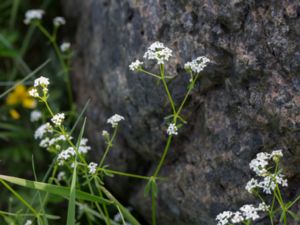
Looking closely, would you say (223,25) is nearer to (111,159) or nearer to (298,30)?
(298,30)

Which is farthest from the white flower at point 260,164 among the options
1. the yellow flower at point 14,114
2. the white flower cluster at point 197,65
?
the yellow flower at point 14,114

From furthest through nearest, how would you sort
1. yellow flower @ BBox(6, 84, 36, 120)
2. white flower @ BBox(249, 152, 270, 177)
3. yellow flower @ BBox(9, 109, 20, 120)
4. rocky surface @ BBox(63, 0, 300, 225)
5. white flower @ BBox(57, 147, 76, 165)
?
yellow flower @ BBox(6, 84, 36, 120) < yellow flower @ BBox(9, 109, 20, 120) < white flower @ BBox(57, 147, 76, 165) < rocky surface @ BBox(63, 0, 300, 225) < white flower @ BBox(249, 152, 270, 177)

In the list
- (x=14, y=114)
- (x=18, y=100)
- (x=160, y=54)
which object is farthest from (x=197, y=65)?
(x=18, y=100)

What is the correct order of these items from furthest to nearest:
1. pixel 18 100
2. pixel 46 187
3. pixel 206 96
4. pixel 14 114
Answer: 1. pixel 18 100
2. pixel 14 114
3. pixel 206 96
4. pixel 46 187

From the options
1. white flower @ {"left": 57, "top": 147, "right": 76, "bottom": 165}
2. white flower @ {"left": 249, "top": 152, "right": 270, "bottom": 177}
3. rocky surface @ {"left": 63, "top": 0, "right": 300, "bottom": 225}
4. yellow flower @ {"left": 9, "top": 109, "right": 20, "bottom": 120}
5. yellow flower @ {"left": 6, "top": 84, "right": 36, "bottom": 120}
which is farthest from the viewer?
yellow flower @ {"left": 6, "top": 84, "right": 36, "bottom": 120}

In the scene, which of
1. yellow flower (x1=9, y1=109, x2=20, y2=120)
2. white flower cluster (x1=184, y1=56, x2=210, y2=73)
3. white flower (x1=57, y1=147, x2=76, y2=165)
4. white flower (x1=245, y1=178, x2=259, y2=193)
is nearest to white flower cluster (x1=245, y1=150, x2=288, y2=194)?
white flower (x1=245, y1=178, x2=259, y2=193)

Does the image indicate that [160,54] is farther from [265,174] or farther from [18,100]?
[18,100]

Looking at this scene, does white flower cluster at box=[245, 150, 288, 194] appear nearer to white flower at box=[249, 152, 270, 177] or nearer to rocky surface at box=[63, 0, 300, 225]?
white flower at box=[249, 152, 270, 177]

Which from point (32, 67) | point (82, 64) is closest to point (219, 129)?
point (82, 64)
